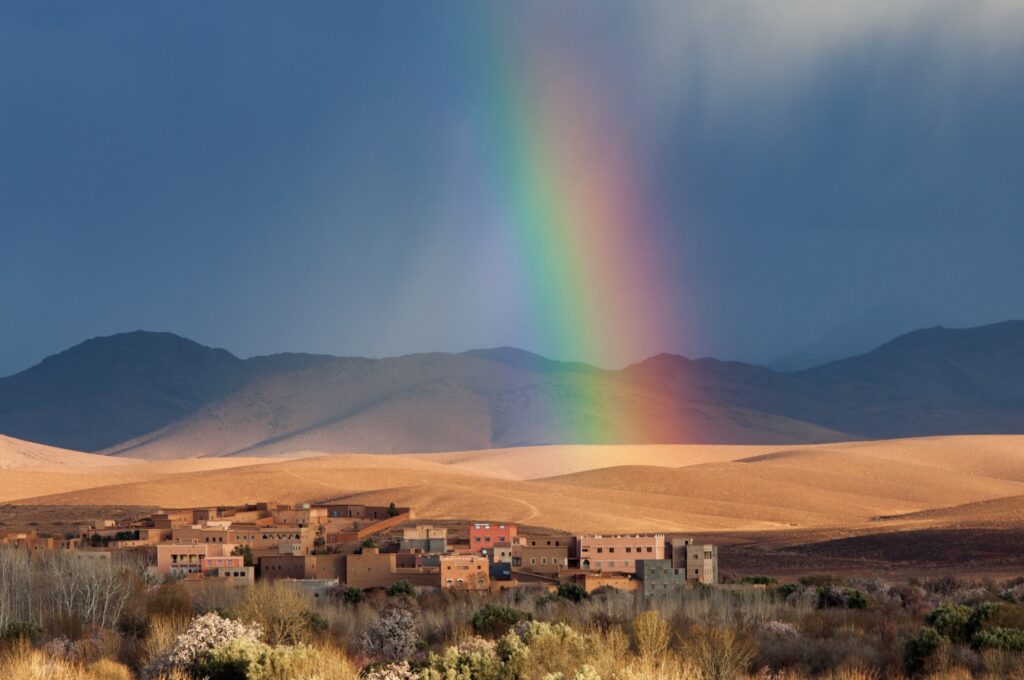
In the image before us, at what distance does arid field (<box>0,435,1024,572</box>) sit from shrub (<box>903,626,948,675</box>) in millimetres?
40875

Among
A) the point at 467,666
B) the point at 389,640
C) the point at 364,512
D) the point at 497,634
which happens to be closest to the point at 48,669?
the point at 467,666

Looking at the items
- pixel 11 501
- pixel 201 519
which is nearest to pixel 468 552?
pixel 201 519

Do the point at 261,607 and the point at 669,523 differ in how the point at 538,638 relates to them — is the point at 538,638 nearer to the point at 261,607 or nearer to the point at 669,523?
the point at 261,607

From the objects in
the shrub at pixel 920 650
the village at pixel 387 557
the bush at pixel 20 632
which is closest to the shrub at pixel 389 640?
the bush at pixel 20 632

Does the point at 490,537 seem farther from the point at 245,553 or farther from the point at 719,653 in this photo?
the point at 719,653

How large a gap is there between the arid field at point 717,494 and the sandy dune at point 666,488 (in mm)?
189

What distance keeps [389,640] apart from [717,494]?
301 ft

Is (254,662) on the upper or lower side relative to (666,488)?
lower

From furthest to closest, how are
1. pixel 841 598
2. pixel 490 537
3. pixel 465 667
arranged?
pixel 490 537 < pixel 841 598 < pixel 465 667

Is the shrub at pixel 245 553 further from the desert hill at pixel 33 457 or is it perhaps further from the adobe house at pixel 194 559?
the desert hill at pixel 33 457

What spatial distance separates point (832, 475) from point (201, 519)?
66.8 meters

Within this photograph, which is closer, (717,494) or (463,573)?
(463,573)

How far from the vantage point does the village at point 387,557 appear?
52906 mm

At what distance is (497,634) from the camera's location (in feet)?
95.6
